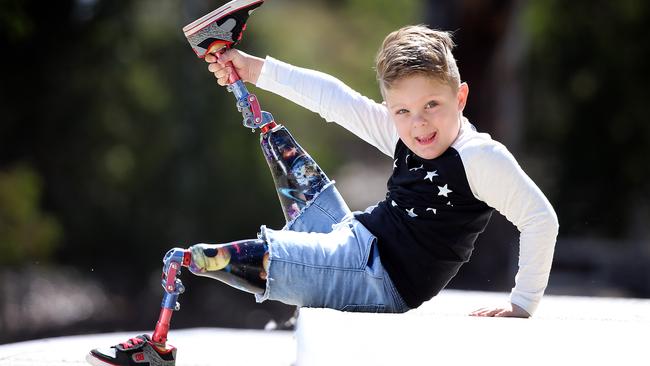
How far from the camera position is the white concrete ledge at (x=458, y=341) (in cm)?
270

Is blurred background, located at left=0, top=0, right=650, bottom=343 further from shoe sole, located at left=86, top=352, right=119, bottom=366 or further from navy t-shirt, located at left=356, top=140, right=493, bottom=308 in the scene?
shoe sole, located at left=86, top=352, right=119, bottom=366

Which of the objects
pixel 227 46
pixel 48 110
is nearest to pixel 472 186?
pixel 227 46

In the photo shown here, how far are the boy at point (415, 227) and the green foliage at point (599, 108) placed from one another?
8.48 metres

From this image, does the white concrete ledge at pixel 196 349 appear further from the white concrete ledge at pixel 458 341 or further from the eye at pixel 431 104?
the eye at pixel 431 104

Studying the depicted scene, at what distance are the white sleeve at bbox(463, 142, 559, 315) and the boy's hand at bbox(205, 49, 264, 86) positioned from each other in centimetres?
97

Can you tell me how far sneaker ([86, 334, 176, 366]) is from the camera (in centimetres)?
306

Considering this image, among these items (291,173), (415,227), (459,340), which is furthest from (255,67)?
(459,340)

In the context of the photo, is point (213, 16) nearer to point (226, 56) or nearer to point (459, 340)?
point (226, 56)

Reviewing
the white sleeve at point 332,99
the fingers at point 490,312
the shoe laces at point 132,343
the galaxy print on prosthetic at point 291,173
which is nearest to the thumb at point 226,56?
the white sleeve at point 332,99

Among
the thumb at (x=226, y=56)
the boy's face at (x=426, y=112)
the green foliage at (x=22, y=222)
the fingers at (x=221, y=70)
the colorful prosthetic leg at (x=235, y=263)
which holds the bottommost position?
the green foliage at (x=22, y=222)

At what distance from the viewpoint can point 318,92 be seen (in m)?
3.78

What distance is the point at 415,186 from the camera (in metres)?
3.41

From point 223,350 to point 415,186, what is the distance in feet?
4.29

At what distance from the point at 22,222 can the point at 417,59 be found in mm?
7490
